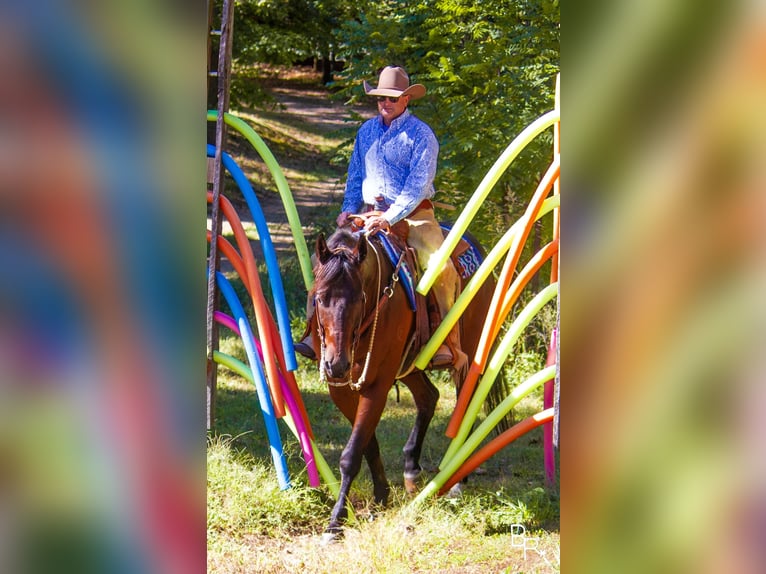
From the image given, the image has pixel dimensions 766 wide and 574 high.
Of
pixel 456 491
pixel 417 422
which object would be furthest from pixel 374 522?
pixel 417 422

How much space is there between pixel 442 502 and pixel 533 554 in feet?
2.45

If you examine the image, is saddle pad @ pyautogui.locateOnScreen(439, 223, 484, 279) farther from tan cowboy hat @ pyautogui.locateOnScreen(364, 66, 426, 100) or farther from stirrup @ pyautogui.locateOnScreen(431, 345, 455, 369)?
tan cowboy hat @ pyautogui.locateOnScreen(364, 66, 426, 100)

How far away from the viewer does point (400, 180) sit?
5742mm

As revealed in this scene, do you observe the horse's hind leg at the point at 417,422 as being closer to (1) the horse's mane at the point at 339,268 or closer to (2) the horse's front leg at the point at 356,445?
(2) the horse's front leg at the point at 356,445

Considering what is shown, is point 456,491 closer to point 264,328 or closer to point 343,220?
point 264,328

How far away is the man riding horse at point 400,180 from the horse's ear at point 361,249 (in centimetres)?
48

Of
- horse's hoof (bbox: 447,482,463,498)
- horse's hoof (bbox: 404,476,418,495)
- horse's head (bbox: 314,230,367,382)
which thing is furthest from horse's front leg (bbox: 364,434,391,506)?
horse's head (bbox: 314,230,367,382)

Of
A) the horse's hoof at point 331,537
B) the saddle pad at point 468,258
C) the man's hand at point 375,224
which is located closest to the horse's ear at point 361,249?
the man's hand at point 375,224

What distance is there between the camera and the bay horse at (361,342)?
4.71 metres

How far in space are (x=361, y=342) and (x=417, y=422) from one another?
1.18 meters

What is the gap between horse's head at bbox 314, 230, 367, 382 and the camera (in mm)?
4688
